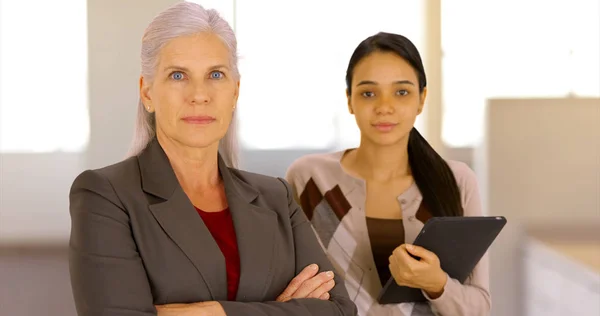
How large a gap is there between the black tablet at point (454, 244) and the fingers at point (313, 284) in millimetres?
336

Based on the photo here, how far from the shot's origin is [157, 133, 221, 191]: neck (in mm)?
1836

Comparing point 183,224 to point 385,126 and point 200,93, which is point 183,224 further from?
point 385,126

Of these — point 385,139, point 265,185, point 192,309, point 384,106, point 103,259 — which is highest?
point 384,106

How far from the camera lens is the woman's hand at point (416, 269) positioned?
82.7 inches

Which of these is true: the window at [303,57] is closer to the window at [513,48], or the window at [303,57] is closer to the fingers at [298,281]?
the window at [513,48]

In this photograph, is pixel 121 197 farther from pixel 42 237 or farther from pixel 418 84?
pixel 42 237

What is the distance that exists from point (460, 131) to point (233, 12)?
150 centimetres

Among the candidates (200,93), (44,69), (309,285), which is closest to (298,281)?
(309,285)

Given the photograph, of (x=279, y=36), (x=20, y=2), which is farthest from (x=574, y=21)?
(x=20, y=2)

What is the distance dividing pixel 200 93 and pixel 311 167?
2.59 ft

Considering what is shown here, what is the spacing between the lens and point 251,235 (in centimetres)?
182

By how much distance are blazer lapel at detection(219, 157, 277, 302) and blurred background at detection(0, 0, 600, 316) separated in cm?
220

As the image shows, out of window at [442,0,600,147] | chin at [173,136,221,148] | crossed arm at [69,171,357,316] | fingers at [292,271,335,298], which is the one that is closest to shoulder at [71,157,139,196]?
crossed arm at [69,171,357,316]

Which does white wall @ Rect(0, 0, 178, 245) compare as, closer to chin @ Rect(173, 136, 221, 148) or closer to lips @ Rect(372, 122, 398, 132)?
lips @ Rect(372, 122, 398, 132)
